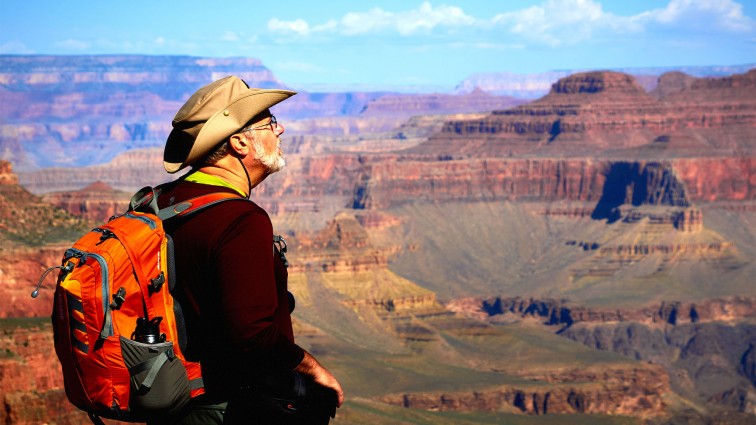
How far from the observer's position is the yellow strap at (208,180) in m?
10.2

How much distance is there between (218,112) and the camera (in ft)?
33.2

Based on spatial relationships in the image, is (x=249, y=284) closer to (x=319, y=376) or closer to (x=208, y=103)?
(x=319, y=376)

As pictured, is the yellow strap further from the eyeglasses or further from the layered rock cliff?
the layered rock cliff

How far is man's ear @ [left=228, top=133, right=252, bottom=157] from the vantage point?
1020 cm

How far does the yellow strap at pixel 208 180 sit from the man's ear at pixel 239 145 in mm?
225

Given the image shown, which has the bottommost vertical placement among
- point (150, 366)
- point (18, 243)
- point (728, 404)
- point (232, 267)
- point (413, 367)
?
point (728, 404)

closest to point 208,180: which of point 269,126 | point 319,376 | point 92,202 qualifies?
point 269,126

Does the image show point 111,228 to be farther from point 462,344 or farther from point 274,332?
point 462,344

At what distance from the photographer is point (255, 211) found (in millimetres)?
9570

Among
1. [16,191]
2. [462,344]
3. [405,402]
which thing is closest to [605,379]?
[462,344]

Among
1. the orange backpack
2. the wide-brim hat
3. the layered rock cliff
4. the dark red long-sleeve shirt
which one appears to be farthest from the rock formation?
the orange backpack

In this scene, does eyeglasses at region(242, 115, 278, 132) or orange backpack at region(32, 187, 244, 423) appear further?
eyeglasses at region(242, 115, 278, 132)

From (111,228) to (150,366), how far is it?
0.93 metres

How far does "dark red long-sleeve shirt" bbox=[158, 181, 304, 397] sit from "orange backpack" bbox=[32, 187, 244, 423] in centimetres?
15
